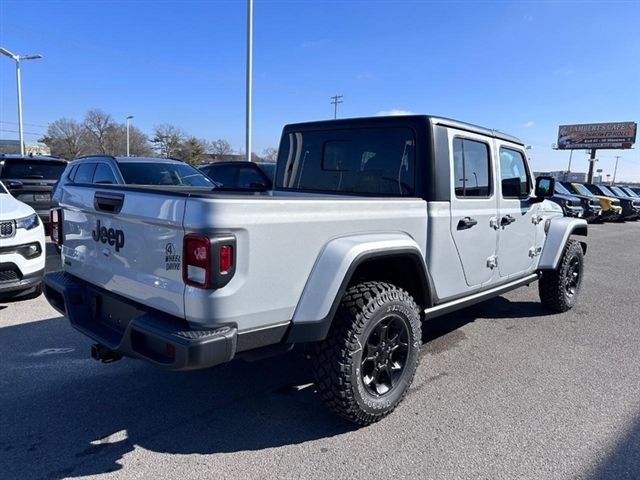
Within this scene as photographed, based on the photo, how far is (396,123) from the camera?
3602mm

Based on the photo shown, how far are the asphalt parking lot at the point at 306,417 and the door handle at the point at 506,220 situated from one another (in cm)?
121

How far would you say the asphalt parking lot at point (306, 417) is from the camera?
2.56 meters

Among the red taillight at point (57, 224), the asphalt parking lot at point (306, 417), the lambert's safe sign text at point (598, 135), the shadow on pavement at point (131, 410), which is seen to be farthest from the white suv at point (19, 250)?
the lambert's safe sign text at point (598, 135)

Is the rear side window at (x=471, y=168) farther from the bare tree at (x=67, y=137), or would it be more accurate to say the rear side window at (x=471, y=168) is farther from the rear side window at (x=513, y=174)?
the bare tree at (x=67, y=137)

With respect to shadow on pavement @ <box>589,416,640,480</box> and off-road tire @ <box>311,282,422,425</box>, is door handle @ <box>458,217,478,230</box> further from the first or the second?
shadow on pavement @ <box>589,416,640,480</box>

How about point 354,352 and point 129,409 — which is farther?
point 129,409

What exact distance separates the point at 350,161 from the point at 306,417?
2.09 metres

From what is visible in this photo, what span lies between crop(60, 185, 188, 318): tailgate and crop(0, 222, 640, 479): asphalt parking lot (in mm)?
892

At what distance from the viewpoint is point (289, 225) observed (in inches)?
96.2

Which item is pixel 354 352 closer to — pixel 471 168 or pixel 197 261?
pixel 197 261

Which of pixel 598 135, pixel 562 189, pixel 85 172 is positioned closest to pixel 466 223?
pixel 85 172

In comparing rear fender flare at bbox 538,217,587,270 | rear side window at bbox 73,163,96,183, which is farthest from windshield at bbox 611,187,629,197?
rear side window at bbox 73,163,96,183

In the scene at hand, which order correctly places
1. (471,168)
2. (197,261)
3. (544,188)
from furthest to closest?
(544,188) → (471,168) → (197,261)

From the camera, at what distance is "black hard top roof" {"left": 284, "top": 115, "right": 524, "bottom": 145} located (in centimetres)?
348
